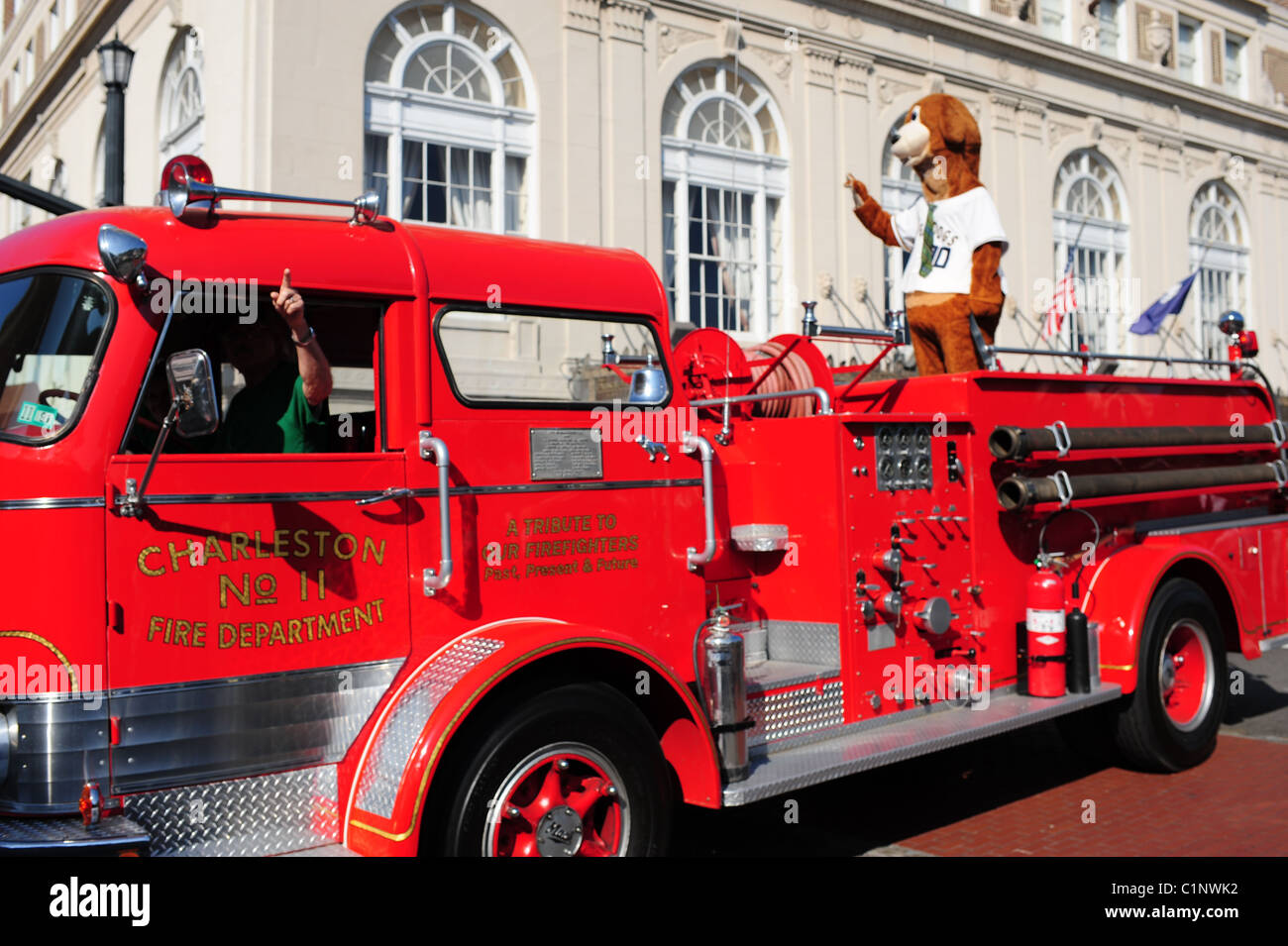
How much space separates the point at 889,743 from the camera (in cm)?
469

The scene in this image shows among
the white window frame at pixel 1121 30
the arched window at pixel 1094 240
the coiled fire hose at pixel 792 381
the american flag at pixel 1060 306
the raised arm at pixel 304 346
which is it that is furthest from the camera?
the white window frame at pixel 1121 30

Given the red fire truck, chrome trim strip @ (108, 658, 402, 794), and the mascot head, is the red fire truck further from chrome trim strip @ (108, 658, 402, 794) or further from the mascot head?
the mascot head

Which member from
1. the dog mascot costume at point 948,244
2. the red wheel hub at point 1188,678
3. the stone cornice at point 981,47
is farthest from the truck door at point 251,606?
the stone cornice at point 981,47

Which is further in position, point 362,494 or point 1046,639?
point 1046,639

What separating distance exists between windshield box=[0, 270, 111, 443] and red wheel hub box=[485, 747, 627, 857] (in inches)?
69.3

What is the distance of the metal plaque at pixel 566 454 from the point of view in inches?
161

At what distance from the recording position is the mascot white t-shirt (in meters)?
6.29

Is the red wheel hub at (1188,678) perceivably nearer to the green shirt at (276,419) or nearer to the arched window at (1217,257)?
the green shirt at (276,419)

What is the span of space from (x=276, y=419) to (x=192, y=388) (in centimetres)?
63

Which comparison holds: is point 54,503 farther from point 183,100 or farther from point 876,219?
point 183,100

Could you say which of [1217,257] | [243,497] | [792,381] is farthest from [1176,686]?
[1217,257]

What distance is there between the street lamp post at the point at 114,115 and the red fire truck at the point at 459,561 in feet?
18.5
